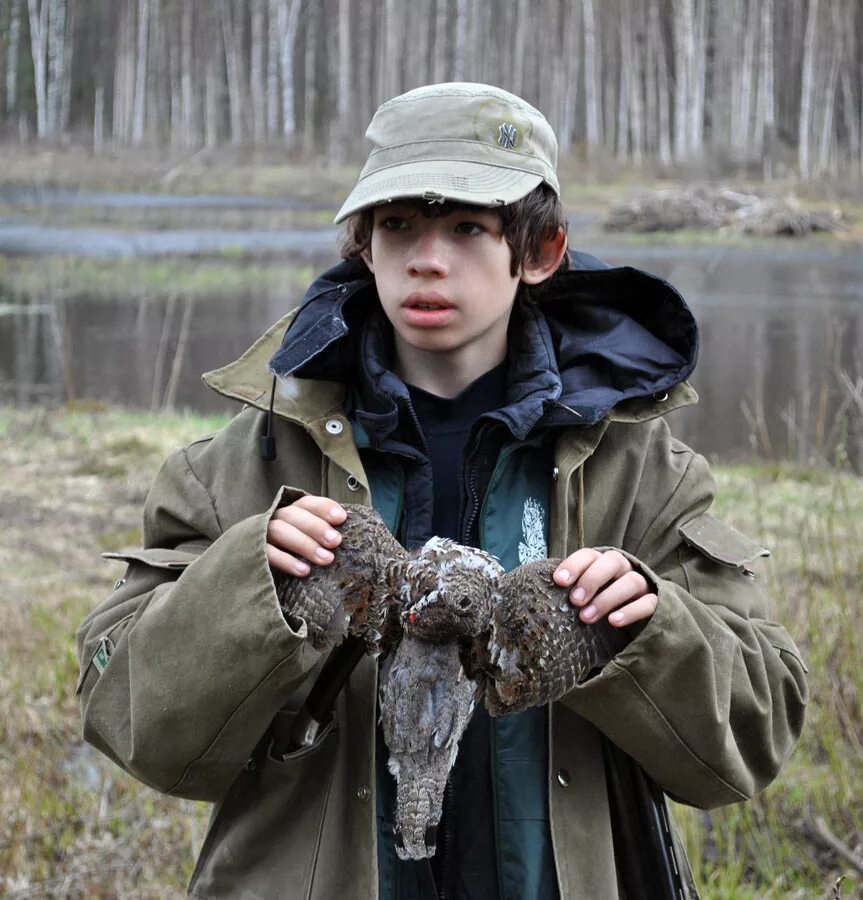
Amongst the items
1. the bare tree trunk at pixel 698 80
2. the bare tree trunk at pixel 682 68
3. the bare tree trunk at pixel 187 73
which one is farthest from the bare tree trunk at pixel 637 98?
the bare tree trunk at pixel 187 73

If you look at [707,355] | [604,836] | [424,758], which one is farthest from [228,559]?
[707,355]

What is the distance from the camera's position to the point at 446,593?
1319mm

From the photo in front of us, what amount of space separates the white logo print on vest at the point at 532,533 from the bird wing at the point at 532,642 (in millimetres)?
336

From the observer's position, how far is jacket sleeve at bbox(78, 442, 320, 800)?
1.48 m

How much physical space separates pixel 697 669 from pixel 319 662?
0.61 m

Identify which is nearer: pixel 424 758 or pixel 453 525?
pixel 424 758

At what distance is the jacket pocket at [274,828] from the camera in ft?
5.52

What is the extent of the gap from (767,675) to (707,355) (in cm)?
594

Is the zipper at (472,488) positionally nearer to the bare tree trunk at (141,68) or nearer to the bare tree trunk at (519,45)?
the bare tree trunk at (519,45)

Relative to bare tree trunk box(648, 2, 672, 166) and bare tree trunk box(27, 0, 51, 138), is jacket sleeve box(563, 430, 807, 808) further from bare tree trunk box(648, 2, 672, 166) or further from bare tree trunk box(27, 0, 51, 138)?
bare tree trunk box(648, 2, 672, 166)

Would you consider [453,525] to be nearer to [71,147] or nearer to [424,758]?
[424,758]

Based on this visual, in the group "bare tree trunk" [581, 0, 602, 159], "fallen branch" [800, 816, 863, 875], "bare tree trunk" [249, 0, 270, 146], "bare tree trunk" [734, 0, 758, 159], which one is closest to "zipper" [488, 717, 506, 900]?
"fallen branch" [800, 816, 863, 875]

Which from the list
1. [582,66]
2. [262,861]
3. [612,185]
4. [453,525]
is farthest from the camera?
[582,66]

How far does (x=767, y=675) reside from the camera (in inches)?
69.8
